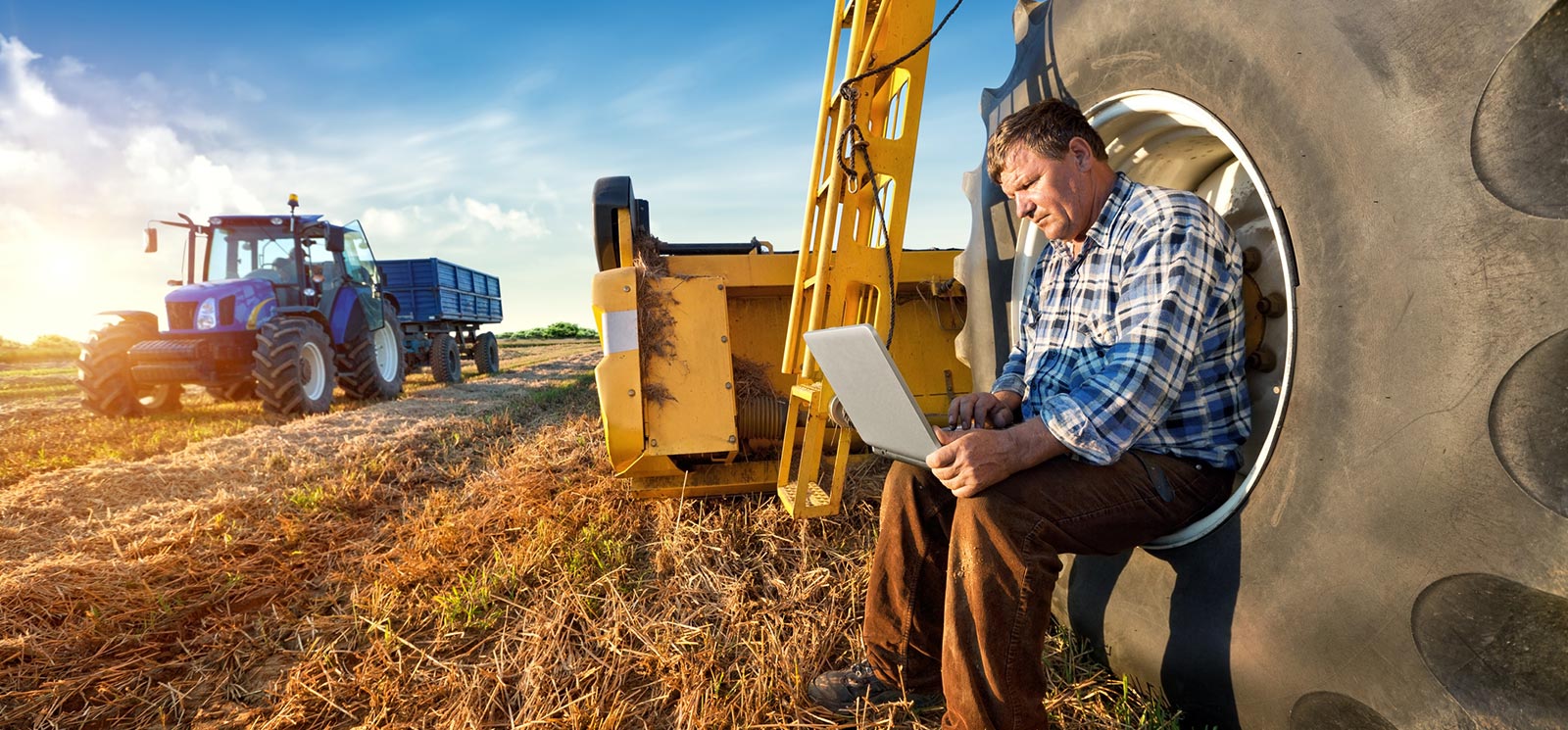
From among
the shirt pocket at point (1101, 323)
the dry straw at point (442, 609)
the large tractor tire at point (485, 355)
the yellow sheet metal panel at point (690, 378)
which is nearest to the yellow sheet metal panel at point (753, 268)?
the yellow sheet metal panel at point (690, 378)

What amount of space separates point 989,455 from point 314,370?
864 cm

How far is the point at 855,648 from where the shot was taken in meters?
2.22

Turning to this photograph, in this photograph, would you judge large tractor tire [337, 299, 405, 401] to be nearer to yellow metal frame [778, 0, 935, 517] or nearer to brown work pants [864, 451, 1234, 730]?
yellow metal frame [778, 0, 935, 517]

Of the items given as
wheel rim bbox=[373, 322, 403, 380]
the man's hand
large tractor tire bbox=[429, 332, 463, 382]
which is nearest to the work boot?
the man's hand

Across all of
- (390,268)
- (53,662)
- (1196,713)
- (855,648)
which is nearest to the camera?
(1196,713)

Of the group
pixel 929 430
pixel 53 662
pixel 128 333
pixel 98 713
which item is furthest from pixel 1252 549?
pixel 128 333

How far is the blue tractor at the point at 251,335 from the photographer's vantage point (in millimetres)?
7320

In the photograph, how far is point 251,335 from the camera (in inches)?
301

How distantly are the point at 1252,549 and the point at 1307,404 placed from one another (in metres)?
0.31

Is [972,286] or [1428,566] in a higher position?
[972,286]

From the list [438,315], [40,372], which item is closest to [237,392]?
[438,315]

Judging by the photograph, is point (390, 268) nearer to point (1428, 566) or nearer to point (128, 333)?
point (128, 333)

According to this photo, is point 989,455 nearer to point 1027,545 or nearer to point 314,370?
point 1027,545

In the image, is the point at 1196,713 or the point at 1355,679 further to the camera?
the point at 1196,713
